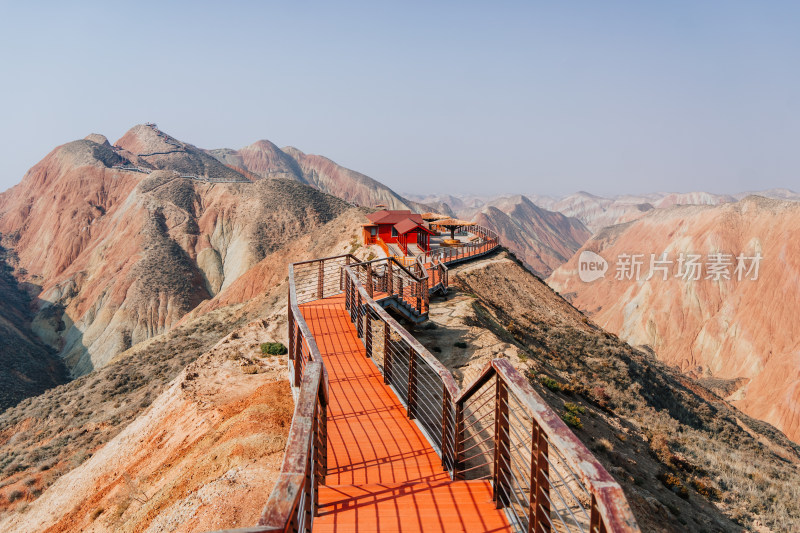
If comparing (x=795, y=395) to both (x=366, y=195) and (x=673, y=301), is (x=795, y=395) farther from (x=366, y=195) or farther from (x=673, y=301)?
(x=366, y=195)

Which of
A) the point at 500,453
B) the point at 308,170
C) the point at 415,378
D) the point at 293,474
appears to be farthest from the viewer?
the point at 308,170

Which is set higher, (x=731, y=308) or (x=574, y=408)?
(x=574, y=408)

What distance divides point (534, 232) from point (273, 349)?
16334cm

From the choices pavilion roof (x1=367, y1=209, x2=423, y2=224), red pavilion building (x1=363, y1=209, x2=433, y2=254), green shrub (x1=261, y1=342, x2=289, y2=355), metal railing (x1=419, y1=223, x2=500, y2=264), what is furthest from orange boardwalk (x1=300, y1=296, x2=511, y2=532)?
pavilion roof (x1=367, y1=209, x2=423, y2=224)

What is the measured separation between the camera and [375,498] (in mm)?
4027

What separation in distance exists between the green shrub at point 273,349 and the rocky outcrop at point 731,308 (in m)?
46.5

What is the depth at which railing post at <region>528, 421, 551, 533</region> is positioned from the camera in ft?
10.3

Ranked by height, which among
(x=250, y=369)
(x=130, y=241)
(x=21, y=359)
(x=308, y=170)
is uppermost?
(x=308, y=170)

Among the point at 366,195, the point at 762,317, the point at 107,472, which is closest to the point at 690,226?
the point at 762,317

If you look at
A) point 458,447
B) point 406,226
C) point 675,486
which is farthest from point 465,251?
point 458,447

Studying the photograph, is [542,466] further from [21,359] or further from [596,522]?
[21,359]

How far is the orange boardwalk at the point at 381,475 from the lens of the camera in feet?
12.1

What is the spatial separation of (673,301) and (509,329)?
192 ft

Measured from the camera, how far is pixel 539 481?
3.18 meters
